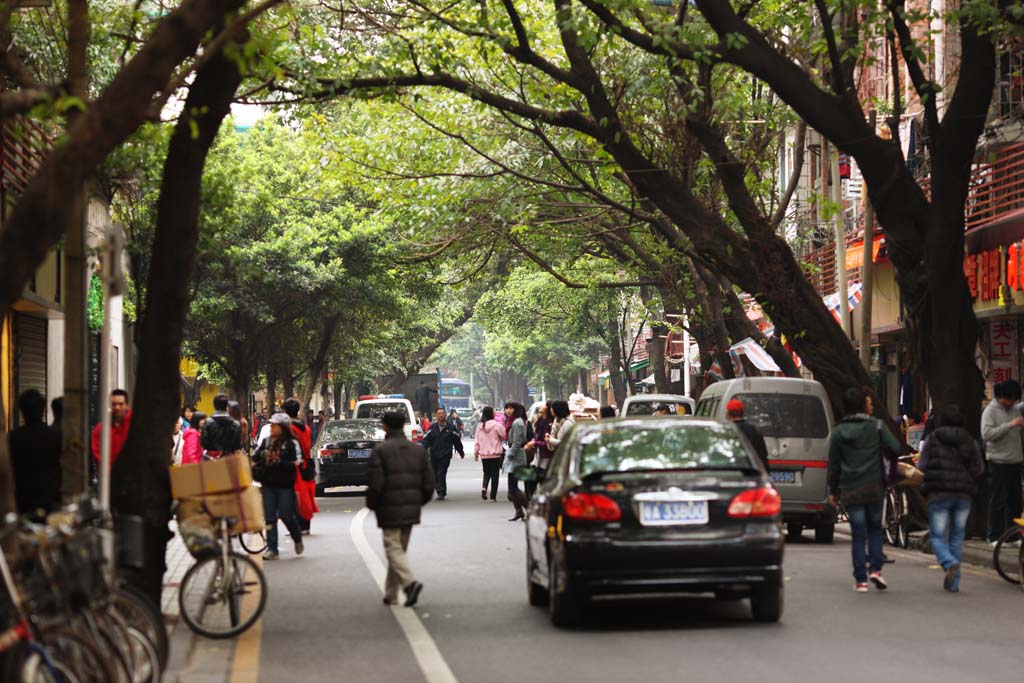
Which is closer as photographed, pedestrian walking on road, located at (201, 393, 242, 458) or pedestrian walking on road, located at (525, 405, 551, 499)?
pedestrian walking on road, located at (201, 393, 242, 458)

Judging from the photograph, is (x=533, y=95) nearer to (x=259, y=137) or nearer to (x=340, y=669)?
(x=340, y=669)

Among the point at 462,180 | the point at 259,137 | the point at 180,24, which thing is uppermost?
the point at 259,137

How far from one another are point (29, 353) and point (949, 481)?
15.7 m

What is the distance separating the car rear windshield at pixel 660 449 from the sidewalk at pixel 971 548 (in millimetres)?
Answer: 5445

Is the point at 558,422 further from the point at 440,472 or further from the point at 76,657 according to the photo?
the point at 76,657

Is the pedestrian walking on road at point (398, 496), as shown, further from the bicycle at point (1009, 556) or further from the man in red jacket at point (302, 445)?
the bicycle at point (1009, 556)

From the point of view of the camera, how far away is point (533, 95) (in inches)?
878

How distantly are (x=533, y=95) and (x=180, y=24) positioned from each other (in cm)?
1456

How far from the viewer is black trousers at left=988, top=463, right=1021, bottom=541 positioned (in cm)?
1761

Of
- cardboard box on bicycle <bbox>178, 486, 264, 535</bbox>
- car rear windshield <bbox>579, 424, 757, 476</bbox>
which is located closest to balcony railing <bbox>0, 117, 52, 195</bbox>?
cardboard box on bicycle <bbox>178, 486, 264, 535</bbox>

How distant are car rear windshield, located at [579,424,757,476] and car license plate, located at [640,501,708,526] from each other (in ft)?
1.11

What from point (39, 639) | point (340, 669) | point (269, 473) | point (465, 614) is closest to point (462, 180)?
point (269, 473)

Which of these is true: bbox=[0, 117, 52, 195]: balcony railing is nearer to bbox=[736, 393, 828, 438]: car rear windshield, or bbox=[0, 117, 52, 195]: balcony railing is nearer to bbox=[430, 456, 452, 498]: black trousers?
bbox=[736, 393, 828, 438]: car rear windshield

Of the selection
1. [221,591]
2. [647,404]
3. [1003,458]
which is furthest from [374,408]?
[221,591]
